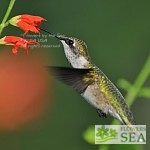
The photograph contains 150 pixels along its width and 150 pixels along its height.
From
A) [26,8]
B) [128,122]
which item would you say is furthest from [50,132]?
[128,122]

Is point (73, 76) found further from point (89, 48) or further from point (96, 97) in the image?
point (89, 48)

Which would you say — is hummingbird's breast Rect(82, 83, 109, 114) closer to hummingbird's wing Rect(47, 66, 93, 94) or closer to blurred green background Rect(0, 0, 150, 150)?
hummingbird's wing Rect(47, 66, 93, 94)

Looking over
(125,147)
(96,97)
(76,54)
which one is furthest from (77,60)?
(125,147)

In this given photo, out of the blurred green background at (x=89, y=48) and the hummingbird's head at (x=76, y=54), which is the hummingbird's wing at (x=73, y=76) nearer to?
the hummingbird's head at (x=76, y=54)

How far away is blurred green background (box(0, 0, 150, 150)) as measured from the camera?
8.06 ft

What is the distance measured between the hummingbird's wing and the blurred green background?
2.42ft

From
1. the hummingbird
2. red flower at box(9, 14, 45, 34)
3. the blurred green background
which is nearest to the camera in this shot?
red flower at box(9, 14, 45, 34)

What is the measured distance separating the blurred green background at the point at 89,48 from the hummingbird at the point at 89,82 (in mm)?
680

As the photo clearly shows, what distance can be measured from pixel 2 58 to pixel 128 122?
0.77 meters

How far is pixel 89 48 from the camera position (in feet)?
8.25

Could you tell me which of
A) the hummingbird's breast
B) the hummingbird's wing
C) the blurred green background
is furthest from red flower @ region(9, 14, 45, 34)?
the blurred green background

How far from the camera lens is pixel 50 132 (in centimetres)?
256

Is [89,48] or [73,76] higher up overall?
[89,48]

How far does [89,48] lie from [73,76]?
106cm
